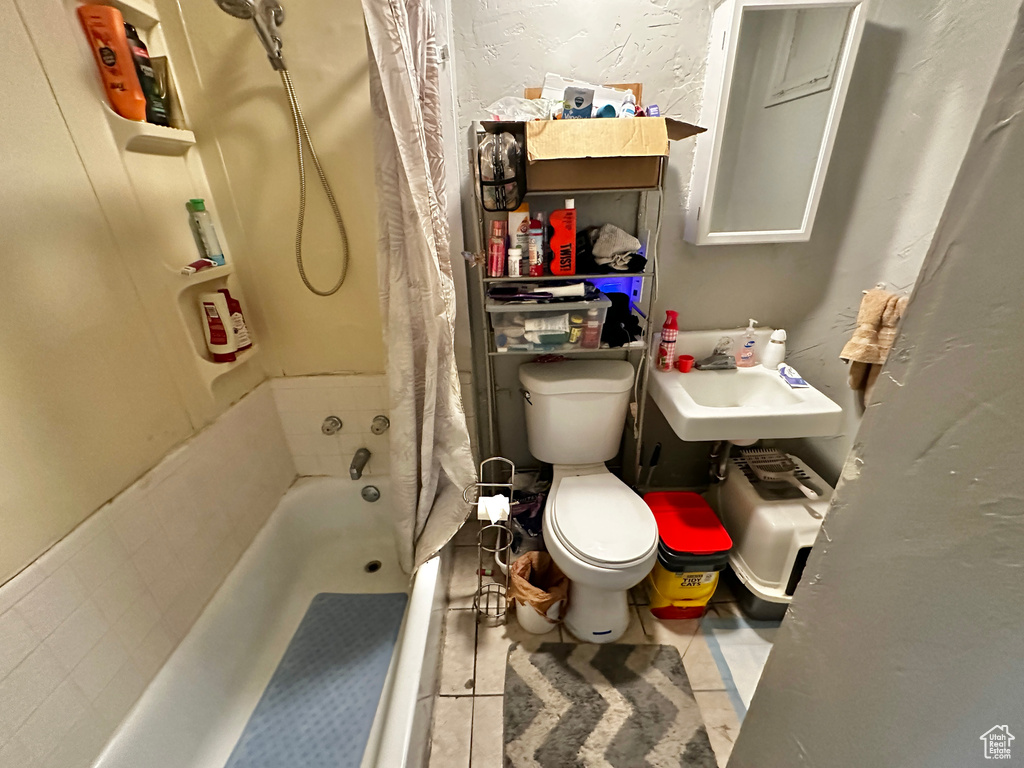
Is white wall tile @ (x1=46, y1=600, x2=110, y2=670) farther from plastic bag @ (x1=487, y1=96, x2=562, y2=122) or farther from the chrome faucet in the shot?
plastic bag @ (x1=487, y1=96, x2=562, y2=122)

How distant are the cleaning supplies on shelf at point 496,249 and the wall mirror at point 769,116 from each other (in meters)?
0.68

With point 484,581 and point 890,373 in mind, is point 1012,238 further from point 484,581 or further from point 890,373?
point 484,581

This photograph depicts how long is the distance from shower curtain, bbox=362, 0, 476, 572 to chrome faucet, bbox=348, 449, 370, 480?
26cm

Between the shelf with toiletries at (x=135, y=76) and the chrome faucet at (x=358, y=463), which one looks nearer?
the shelf with toiletries at (x=135, y=76)

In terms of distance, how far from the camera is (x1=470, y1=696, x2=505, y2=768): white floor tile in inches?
46.1

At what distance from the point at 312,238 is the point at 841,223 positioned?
1827 mm

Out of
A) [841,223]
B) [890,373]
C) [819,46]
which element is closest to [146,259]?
[890,373]

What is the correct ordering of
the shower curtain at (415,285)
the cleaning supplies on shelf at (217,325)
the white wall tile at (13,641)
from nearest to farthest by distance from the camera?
1. the white wall tile at (13,641)
2. the shower curtain at (415,285)
3. the cleaning supplies on shelf at (217,325)

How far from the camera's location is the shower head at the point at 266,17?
3.51ft

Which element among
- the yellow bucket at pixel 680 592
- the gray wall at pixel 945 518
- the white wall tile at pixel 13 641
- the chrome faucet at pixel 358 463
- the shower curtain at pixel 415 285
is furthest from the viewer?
the chrome faucet at pixel 358 463

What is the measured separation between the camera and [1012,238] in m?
0.30

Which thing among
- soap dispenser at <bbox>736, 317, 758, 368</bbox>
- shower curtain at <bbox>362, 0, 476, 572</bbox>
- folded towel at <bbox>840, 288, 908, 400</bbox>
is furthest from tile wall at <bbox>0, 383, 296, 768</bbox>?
folded towel at <bbox>840, 288, 908, 400</bbox>

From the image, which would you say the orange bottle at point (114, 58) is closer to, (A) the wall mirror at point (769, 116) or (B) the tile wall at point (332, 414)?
(B) the tile wall at point (332, 414)

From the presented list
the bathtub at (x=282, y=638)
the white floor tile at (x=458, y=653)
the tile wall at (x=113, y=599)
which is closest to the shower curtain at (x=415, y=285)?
the bathtub at (x=282, y=638)
